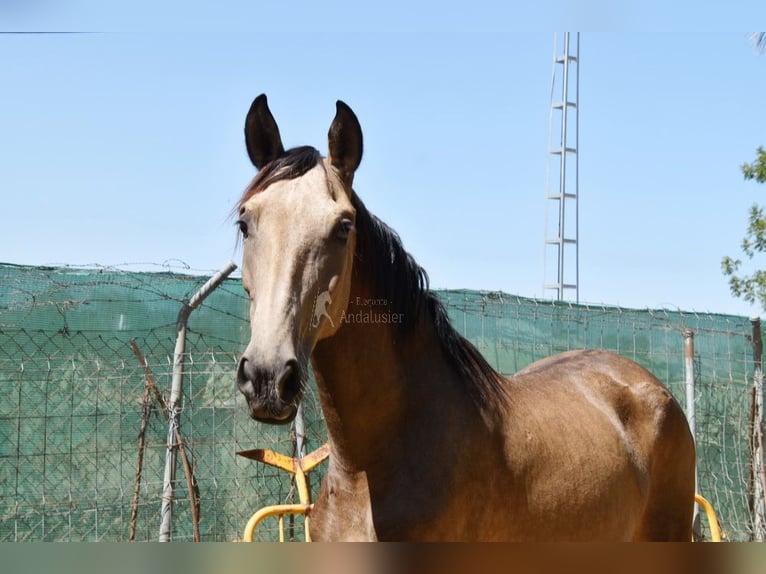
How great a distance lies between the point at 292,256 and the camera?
1.82m

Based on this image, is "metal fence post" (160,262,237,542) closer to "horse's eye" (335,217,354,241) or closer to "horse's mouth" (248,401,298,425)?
"horse's eye" (335,217,354,241)

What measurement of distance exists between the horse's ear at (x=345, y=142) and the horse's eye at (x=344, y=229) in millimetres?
217

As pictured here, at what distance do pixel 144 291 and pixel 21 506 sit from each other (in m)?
1.37

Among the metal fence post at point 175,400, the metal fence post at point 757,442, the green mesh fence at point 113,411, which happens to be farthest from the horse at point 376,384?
the metal fence post at point 757,442

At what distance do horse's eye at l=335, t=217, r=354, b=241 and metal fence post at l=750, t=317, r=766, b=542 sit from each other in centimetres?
504

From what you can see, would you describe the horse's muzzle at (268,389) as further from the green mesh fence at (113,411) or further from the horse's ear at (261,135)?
the green mesh fence at (113,411)

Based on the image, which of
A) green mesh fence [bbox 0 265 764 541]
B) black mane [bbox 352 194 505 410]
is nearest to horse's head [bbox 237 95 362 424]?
black mane [bbox 352 194 505 410]

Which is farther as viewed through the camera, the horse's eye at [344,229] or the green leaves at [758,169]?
the green leaves at [758,169]

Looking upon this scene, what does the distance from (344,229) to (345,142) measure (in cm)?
33

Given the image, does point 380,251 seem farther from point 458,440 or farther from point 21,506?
point 21,506

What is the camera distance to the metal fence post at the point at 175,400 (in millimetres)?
4012

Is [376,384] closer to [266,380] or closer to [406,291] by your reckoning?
[406,291]

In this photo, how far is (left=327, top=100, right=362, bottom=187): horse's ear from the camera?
7.03 ft

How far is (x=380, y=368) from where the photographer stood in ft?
7.06
